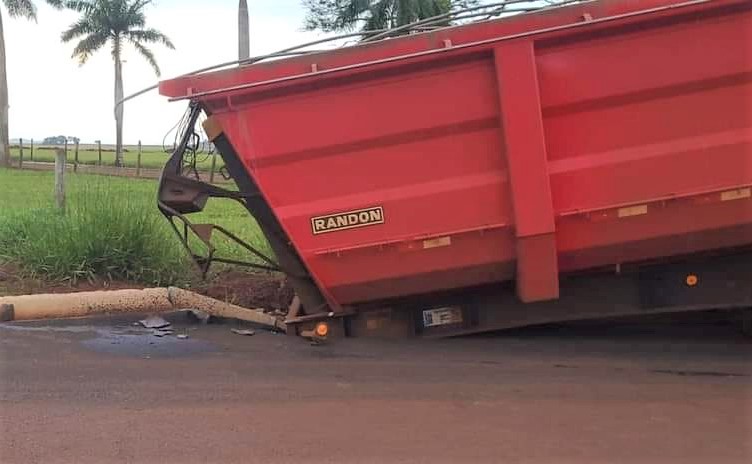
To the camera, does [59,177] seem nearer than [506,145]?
No

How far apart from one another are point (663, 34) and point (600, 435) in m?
2.36

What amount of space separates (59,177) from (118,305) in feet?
9.92

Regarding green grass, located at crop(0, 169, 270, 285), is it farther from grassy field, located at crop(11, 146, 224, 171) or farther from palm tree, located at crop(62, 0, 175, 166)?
palm tree, located at crop(62, 0, 175, 166)

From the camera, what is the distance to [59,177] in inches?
337

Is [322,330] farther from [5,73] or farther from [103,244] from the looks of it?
[5,73]

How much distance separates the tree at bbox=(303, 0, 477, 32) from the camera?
17625mm

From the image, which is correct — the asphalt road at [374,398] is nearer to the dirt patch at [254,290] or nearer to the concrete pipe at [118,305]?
the concrete pipe at [118,305]

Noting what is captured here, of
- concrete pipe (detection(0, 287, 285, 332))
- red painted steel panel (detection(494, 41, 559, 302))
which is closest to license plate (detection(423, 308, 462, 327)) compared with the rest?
red painted steel panel (detection(494, 41, 559, 302))

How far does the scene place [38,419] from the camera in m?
3.98

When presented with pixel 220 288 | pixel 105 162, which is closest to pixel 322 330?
pixel 220 288

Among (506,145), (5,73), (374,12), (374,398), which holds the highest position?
(5,73)

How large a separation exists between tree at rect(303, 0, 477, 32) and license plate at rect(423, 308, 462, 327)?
12023 millimetres

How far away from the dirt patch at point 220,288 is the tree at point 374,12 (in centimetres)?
1117

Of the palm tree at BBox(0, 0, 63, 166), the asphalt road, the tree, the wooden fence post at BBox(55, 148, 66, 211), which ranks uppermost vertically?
the palm tree at BBox(0, 0, 63, 166)
